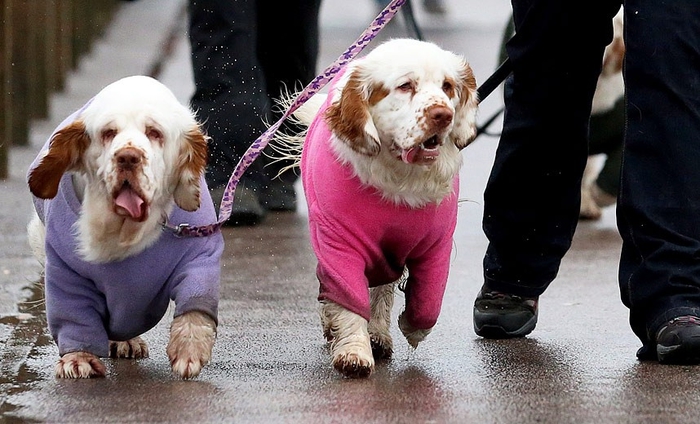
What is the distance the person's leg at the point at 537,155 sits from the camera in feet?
17.5

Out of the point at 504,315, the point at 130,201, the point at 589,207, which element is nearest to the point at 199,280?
the point at 130,201

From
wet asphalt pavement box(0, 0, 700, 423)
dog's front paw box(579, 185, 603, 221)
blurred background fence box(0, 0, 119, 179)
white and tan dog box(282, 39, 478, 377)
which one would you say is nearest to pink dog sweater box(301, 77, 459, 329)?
white and tan dog box(282, 39, 478, 377)

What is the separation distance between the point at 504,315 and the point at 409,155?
947 mm

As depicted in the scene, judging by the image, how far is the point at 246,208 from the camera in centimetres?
810

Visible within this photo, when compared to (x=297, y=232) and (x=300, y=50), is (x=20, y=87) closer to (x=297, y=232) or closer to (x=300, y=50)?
(x=300, y=50)

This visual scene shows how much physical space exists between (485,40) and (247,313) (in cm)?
1264

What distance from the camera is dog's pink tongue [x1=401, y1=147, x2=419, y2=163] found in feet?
15.8

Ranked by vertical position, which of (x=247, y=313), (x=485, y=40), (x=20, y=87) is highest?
(x=247, y=313)

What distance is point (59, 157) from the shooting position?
15.3ft

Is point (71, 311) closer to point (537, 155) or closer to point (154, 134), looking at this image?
point (154, 134)

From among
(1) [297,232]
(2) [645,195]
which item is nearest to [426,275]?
(2) [645,195]

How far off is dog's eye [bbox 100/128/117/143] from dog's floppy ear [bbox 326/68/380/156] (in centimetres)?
70

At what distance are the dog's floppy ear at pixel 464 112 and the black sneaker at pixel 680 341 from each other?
854mm

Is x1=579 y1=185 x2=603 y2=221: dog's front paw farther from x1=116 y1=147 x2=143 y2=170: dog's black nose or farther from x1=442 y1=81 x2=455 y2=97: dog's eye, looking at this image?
x1=116 y1=147 x2=143 y2=170: dog's black nose
